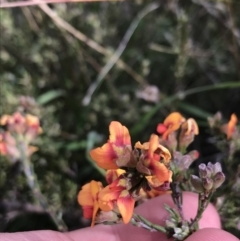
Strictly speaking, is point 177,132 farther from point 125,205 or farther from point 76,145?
point 76,145

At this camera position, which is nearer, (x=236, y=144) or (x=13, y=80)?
(x=236, y=144)

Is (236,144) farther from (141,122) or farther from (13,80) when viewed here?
(13,80)

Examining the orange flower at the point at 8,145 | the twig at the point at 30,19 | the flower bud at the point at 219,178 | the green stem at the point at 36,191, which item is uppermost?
the twig at the point at 30,19

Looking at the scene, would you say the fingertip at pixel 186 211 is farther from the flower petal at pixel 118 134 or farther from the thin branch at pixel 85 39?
the thin branch at pixel 85 39

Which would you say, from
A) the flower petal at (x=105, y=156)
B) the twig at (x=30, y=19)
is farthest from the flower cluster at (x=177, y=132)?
the twig at (x=30, y=19)

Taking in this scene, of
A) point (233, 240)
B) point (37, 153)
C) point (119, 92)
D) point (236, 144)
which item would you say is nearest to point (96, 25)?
point (119, 92)

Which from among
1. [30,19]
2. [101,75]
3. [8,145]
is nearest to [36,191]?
[8,145]

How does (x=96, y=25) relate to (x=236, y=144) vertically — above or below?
above
